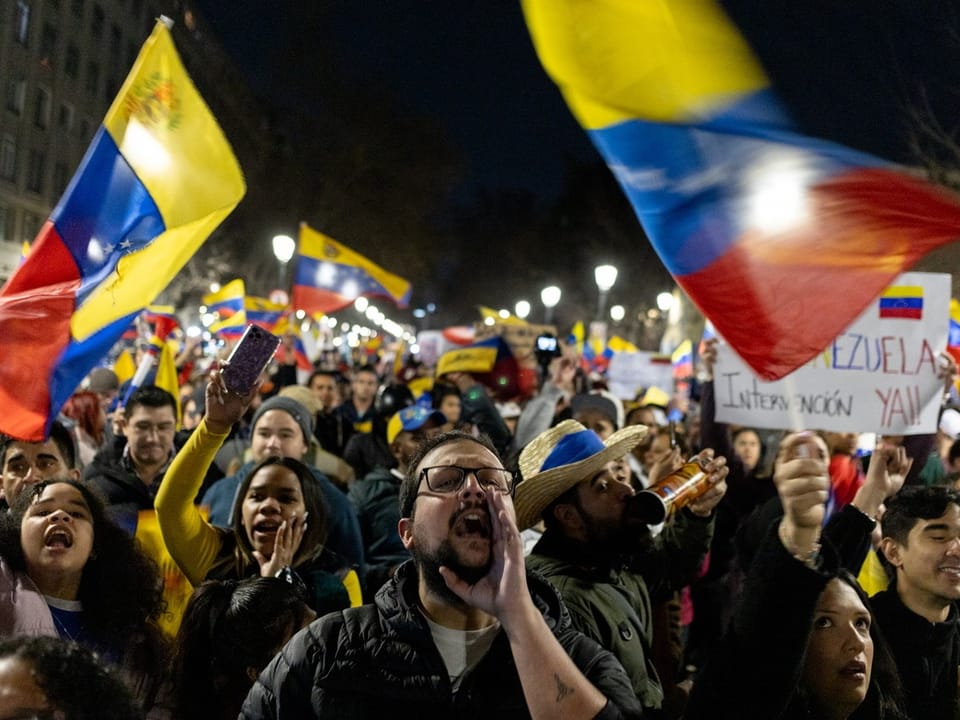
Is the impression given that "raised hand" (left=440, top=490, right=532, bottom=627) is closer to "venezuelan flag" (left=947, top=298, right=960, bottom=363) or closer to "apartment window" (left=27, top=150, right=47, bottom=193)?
"venezuelan flag" (left=947, top=298, right=960, bottom=363)

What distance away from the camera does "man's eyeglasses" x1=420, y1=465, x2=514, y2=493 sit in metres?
2.30

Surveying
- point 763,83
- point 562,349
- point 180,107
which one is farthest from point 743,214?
point 562,349

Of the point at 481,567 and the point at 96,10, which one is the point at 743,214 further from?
the point at 96,10

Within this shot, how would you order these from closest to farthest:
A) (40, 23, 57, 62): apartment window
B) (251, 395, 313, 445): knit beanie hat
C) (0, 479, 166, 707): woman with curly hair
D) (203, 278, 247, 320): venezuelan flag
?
(0, 479, 166, 707): woman with curly hair < (251, 395, 313, 445): knit beanie hat < (203, 278, 247, 320): venezuelan flag < (40, 23, 57, 62): apartment window

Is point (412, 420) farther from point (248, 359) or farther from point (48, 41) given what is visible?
point (48, 41)

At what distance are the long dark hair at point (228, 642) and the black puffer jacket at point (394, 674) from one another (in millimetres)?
611

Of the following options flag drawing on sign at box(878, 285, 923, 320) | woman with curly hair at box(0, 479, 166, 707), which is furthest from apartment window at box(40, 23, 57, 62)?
flag drawing on sign at box(878, 285, 923, 320)

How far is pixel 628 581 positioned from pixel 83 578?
1925 millimetres

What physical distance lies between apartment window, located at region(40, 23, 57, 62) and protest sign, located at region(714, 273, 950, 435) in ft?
152

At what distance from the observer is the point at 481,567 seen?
2125 mm

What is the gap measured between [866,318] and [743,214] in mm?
1237

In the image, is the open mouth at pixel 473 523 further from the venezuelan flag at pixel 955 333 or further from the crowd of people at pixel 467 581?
the venezuelan flag at pixel 955 333

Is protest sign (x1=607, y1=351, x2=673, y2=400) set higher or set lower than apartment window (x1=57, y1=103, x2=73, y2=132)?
lower

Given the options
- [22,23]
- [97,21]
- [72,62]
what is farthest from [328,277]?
[97,21]
